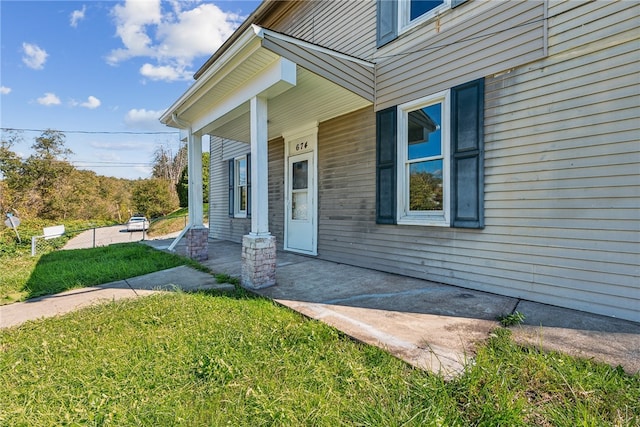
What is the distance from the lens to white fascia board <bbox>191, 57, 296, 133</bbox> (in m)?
3.55

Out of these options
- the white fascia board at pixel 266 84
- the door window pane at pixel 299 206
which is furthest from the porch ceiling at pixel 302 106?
the door window pane at pixel 299 206

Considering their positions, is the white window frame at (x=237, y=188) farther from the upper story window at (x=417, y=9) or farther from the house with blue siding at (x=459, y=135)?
the upper story window at (x=417, y=9)

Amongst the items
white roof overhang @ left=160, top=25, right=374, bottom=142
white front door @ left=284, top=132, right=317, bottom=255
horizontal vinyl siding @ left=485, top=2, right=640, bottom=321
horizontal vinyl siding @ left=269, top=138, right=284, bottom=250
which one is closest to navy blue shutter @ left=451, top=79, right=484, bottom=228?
horizontal vinyl siding @ left=485, top=2, right=640, bottom=321

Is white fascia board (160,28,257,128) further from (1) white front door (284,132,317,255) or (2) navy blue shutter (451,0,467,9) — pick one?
(2) navy blue shutter (451,0,467,9)

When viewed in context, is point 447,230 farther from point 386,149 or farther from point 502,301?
point 386,149

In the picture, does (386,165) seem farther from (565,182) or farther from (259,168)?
(565,182)

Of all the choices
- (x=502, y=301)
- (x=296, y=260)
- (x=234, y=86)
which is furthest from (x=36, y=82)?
(x=502, y=301)

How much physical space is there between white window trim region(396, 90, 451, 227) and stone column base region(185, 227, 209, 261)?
12.7 ft

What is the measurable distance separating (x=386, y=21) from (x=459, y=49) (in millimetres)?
1412

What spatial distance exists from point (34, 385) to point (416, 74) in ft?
16.3

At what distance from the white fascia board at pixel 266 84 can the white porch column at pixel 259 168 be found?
18 centimetres

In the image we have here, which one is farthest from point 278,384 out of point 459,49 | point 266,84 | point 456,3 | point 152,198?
point 152,198

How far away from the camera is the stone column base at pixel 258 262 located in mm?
3934

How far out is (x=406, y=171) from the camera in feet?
14.4
